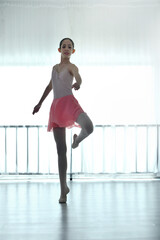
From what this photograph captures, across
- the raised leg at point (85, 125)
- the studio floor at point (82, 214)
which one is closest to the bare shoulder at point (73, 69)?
the raised leg at point (85, 125)

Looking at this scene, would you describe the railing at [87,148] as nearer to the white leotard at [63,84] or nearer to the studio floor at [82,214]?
the studio floor at [82,214]

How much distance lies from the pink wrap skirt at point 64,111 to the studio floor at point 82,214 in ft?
1.98

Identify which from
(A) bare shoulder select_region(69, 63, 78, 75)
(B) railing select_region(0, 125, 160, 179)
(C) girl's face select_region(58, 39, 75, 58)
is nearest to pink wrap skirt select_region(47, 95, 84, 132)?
(A) bare shoulder select_region(69, 63, 78, 75)

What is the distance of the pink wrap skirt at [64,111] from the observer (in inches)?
85.4

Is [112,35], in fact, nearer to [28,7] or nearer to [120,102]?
[120,102]

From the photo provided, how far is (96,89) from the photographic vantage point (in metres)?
3.83

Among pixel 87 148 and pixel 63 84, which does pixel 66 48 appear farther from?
pixel 87 148

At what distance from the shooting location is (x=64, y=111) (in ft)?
7.26

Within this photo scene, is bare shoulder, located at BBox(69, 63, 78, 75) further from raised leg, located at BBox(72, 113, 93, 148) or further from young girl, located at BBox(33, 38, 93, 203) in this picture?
raised leg, located at BBox(72, 113, 93, 148)

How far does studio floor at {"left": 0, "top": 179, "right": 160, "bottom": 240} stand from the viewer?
1480 mm

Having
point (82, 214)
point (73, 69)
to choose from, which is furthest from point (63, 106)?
point (82, 214)

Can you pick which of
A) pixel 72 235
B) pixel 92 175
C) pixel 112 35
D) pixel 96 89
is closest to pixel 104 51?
pixel 112 35

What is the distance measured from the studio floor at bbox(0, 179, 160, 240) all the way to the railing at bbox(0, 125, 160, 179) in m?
0.91

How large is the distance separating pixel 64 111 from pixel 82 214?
0.74 m
